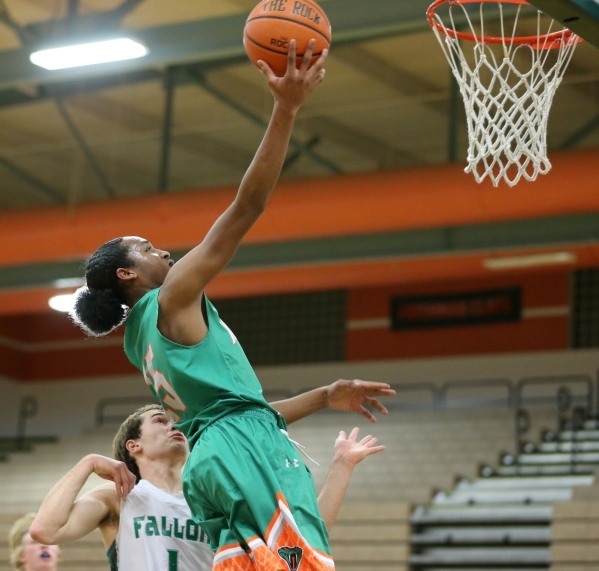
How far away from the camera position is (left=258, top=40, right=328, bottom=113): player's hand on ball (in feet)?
10.5

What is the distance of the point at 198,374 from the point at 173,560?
106cm

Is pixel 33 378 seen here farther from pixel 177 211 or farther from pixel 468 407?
pixel 177 211

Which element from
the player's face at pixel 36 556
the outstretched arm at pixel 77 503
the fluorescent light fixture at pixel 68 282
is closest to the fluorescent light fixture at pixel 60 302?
the fluorescent light fixture at pixel 68 282

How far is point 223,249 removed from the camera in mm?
3270

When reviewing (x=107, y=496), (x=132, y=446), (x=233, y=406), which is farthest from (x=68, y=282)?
(x=233, y=406)

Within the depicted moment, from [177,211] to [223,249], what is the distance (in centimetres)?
884

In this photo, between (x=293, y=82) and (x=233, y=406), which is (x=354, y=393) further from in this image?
(x=293, y=82)

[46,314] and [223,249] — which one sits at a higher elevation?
[46,314]

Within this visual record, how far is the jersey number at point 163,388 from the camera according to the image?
340cm

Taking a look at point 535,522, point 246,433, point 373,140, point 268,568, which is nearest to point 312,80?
point 246,433

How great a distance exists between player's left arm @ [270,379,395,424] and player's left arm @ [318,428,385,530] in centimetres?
11

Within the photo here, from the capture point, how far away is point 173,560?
13.3 ft

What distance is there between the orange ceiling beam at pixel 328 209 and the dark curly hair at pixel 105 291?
7.36m

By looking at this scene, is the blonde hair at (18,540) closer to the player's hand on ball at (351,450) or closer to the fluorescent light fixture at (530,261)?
the player's hand on ball at (351,450)
